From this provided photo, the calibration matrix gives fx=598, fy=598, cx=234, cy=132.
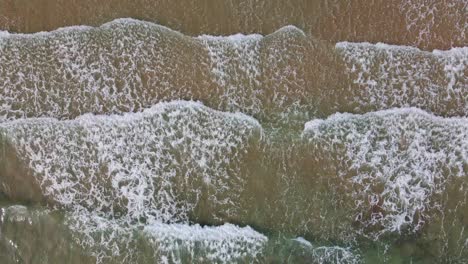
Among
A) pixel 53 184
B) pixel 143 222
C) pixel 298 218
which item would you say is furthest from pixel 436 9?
pixel 53 184

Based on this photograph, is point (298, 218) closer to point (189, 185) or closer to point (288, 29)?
point (189, 185)

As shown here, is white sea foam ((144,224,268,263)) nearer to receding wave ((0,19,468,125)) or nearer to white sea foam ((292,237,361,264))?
white sea foam ((292,237,361,264))

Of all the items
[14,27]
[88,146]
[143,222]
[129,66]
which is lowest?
[143,222]

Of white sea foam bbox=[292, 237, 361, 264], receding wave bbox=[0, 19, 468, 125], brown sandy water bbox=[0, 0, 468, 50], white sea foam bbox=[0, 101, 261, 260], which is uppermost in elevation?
brown sandy water bbox=[0, 0, 468, 50]

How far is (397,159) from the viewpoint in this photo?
2463 millimetres

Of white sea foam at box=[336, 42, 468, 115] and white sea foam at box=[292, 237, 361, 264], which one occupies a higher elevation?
white sea foam at box=[336, 42, 468, 115]

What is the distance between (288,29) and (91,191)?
1.08 metres

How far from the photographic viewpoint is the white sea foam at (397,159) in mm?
2445

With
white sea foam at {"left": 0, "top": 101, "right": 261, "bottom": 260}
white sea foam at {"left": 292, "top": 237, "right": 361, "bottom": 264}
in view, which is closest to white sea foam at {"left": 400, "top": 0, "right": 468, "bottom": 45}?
white sea foam at {"left": 0, "top": 101, "right": 261, "bottom": 260}

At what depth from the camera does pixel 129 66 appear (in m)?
2.56

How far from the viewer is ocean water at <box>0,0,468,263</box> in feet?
7.97

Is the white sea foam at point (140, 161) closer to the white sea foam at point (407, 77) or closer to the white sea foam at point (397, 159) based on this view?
the white sea foam at point (397, 159)

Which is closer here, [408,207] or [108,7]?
[408,207]

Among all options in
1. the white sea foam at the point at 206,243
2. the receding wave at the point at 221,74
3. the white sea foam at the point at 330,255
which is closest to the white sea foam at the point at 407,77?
the receding wave at the point at 221,74
